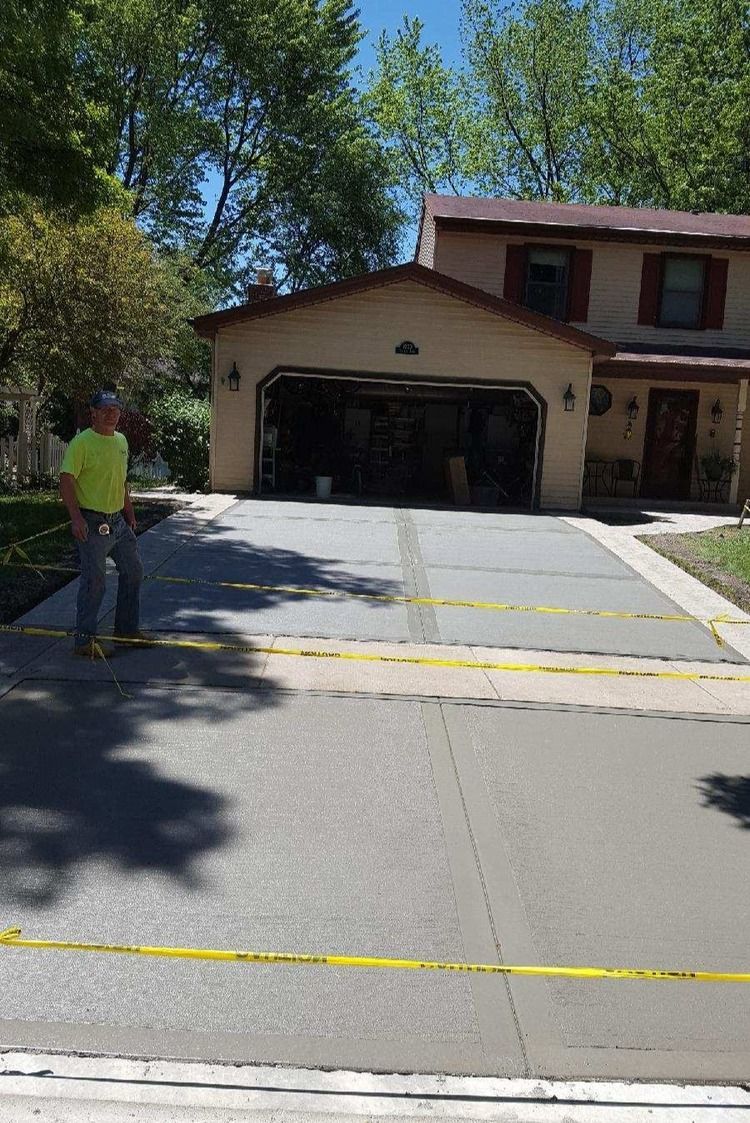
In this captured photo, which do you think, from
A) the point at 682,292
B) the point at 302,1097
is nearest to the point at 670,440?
the point at 682,292

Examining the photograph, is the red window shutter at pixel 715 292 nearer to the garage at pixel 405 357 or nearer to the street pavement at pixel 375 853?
the garage at pixel 405 357

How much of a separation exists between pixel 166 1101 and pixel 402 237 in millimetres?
38500

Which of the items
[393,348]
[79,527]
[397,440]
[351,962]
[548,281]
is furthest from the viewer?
[397,440]

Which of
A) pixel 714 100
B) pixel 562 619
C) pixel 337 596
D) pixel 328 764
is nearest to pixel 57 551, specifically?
pixel 337 596

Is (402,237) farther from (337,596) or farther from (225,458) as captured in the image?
(337,596)

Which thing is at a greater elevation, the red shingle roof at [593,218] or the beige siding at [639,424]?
the red shingle roof at [593,218]

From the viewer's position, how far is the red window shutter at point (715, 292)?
20953mm

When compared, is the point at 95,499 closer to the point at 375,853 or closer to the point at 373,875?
the point at 375,853

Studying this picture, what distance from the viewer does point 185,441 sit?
2042 cm

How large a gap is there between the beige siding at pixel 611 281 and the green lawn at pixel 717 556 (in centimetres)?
638

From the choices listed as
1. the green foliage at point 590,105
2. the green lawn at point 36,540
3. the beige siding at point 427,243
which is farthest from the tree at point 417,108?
the green lawn at point 36,540

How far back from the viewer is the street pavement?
3125 millimetres

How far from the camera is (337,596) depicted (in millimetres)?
9891

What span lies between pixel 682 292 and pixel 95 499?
57.9ft
